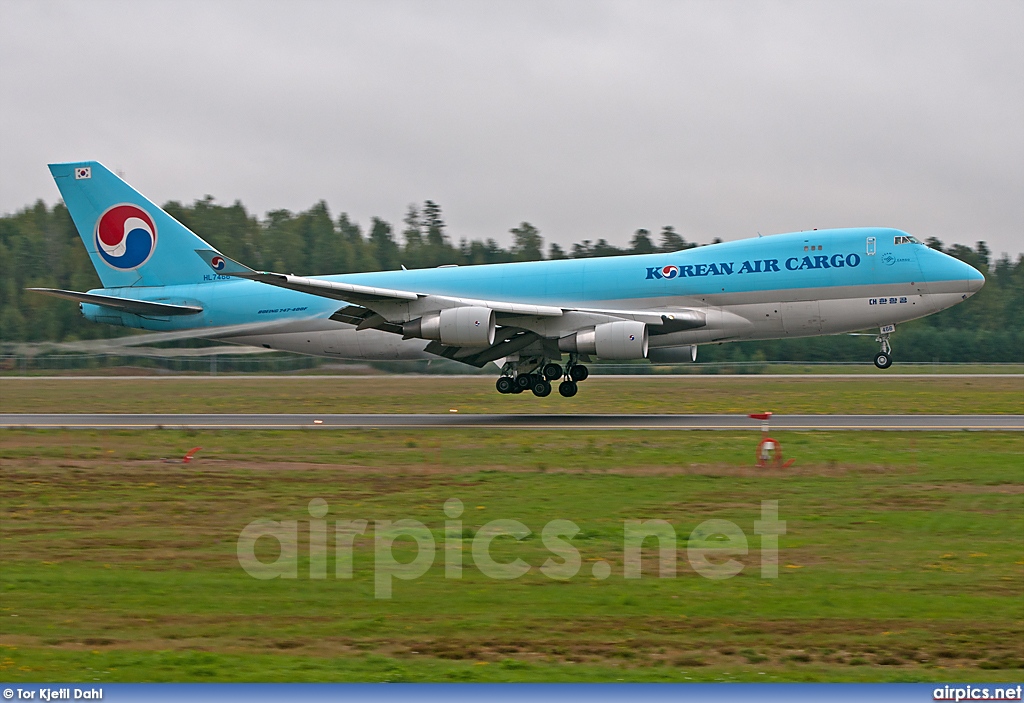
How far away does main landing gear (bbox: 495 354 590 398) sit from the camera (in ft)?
106

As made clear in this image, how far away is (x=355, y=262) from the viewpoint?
9069 cm

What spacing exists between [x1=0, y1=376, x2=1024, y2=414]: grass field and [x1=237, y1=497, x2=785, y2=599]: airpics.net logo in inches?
753

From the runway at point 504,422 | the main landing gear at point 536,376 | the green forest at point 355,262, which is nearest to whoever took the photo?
the runway at point 504,422

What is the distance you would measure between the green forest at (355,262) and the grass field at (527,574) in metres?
42.7

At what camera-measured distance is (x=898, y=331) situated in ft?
222

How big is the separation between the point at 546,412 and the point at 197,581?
21891 mm

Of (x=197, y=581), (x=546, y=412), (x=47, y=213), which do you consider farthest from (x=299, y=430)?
(x=47, y=213)

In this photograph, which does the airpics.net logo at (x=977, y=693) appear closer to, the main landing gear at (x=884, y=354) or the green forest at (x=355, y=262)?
the main landing gear at (x=884, y=354)

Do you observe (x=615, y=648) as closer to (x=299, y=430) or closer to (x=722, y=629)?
(x=722, y=629)

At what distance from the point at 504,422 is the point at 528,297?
15.7 ft

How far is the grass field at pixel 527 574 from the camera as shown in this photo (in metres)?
8.35

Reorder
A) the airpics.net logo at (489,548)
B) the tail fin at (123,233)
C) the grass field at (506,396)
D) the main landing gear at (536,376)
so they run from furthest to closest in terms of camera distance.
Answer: the tail fin at (123,233)
the grass field at (506,396)
the main landing gear at (536,376)
the airpics.net logo at (489,548)

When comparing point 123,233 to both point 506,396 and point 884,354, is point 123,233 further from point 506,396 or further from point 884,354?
point 884,354

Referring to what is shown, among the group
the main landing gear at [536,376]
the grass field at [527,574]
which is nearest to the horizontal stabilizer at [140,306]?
the main landing gear at [536,376]
